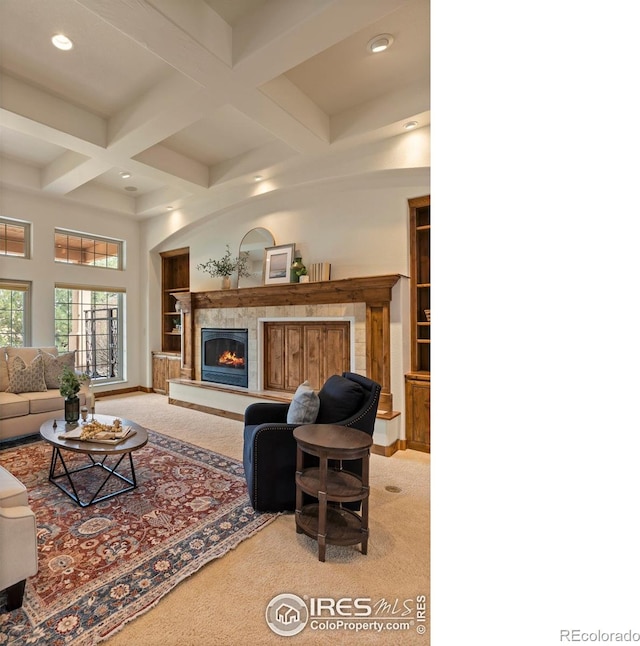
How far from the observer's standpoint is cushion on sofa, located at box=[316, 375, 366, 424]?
93.7 inches

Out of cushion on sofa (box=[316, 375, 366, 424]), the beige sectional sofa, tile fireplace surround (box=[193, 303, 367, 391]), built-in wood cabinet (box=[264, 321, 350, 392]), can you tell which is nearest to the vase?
tile fireplace surround (box=[193, 303, 367, 391])

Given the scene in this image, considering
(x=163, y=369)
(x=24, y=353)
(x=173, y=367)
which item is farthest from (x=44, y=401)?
(x=163, y=369)

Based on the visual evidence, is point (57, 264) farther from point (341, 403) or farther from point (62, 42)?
point (341, 403)

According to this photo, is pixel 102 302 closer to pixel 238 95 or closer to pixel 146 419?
pixel 146 419

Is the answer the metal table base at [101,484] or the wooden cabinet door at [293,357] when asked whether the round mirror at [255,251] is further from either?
the metal table base at [101,484]

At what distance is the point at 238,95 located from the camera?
9.32 ft

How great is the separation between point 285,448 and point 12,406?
3.24 meters

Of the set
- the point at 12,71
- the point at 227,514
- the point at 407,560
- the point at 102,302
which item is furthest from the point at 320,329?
the point at 102,302

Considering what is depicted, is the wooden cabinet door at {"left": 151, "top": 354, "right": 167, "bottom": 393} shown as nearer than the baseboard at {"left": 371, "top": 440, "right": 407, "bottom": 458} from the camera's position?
No

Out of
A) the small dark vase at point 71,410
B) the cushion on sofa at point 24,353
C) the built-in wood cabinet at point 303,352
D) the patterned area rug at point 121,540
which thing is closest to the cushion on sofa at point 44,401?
the cushion on sofa at point 24,353

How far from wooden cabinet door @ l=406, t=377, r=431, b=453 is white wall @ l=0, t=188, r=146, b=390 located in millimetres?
5116

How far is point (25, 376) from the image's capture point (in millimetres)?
3969

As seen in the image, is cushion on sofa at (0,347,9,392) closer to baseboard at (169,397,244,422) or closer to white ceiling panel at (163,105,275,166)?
baseboard at (169,397,244,422)

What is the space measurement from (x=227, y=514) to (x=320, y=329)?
241 cm
